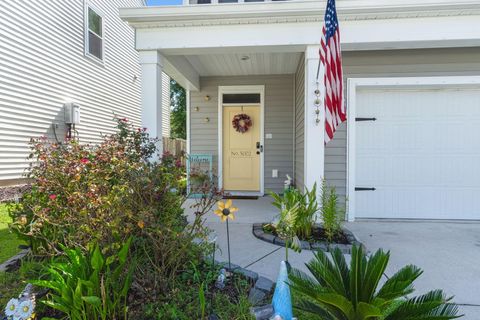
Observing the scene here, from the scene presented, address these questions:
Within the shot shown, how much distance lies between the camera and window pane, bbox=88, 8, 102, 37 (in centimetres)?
787

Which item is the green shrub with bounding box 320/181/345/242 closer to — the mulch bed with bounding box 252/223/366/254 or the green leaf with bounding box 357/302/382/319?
the mulch bed with bounding box 252/223/366/254

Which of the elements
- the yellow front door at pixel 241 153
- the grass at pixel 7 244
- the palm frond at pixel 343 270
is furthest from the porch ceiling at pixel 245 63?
the palm frond at pixel 343 270

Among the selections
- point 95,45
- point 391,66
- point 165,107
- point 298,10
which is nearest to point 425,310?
point 298,10

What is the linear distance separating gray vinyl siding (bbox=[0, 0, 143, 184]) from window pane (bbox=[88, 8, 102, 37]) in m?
0.19

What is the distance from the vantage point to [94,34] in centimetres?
805

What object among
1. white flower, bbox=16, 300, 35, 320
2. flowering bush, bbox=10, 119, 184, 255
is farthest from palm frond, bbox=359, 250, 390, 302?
white flower, bbox=16, 300, 35, 320

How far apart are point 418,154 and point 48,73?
7.35 m

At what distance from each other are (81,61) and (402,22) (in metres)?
7.17

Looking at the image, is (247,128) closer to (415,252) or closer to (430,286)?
(415,252)

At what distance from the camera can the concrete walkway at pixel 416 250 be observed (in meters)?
2.30

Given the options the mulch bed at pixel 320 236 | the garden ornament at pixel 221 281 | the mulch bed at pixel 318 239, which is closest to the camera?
the garden ornament at pixel 221 281

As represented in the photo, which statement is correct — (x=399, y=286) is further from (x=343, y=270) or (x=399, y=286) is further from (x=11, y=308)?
(x=11, y=308)

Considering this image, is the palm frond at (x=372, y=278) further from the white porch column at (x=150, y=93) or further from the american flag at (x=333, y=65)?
the white porch column at (x=150, y=93)

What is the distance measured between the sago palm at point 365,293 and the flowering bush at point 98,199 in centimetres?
98
